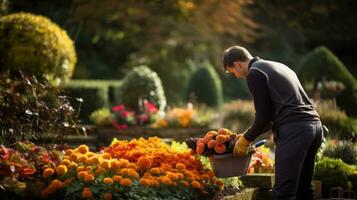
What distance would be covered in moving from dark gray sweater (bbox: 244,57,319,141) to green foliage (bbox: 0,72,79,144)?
225 cm

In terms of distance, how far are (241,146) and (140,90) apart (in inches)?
280

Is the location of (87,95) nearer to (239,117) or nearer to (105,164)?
(239,117)

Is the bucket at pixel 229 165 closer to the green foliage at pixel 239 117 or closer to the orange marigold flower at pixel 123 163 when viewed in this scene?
the orange marigold flower at pixel 123 163

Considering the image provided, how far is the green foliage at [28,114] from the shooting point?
18.5 ft

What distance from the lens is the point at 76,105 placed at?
11.0 m

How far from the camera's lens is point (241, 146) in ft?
14.4

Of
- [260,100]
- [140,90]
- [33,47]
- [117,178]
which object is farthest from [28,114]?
[140,90]

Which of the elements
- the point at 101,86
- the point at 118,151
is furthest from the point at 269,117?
the point at 101,86

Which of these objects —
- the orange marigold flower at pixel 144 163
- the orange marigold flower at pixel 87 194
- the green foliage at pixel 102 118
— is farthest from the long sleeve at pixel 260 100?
the green foliage at pixel 102 118

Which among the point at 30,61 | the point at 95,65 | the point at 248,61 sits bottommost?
the point at 95,65

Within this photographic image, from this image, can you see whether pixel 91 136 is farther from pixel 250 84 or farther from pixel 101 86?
pixel 250 84

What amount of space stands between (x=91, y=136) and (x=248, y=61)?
222 inches

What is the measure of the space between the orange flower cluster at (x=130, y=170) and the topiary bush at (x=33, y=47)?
5.43 m

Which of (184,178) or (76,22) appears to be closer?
(184,178)
